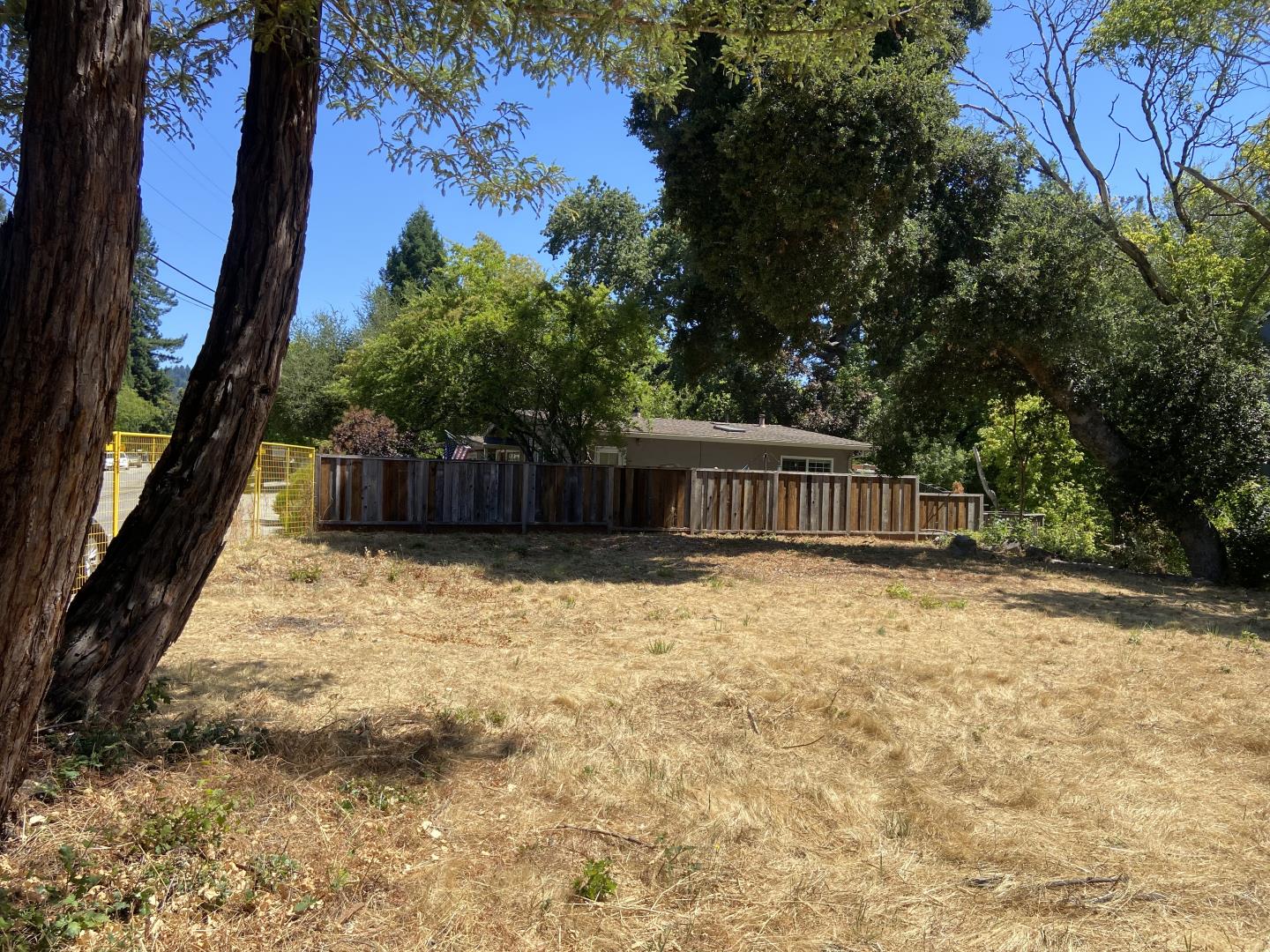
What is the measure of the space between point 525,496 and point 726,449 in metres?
8.42

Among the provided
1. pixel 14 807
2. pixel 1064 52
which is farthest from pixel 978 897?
pixel 1064 52

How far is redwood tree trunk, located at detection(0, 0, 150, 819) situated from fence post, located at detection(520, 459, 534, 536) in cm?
1512

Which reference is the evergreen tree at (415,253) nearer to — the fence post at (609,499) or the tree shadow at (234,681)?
the fence post at (609,499)

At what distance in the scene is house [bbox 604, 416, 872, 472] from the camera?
2352 centimetres

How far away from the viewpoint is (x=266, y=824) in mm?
3209

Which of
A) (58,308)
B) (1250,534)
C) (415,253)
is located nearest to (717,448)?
(1250,534)

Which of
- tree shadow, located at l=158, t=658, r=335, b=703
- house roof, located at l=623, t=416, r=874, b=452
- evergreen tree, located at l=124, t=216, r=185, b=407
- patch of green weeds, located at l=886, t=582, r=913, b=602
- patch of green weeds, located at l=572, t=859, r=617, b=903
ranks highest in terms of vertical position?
evergreen tree, located at l=124, t=216, r=185, b=407

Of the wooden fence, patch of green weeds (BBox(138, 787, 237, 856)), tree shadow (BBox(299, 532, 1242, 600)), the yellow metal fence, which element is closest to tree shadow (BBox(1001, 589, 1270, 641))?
tree shadow (BBox(299, 532, 1242, 600))

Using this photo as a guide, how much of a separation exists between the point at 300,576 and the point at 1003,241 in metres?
12.5

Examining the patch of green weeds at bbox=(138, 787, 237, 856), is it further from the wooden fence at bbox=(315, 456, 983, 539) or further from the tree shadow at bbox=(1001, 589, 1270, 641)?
the wooden fence at bbox=(315, 456, 983, 539)

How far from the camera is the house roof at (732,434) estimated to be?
22.8m

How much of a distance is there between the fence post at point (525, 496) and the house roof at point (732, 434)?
14.2 ft

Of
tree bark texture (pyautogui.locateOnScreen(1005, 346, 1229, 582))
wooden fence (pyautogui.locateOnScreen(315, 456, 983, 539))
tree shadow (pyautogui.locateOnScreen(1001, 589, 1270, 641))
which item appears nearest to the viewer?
tree shadow (pyautogui.locateOnScreen(1001, 589, 1270, 641))

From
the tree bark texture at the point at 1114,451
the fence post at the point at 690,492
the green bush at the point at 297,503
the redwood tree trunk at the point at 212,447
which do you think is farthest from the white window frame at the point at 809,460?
the redwood tree trunk at the point at 212,447
